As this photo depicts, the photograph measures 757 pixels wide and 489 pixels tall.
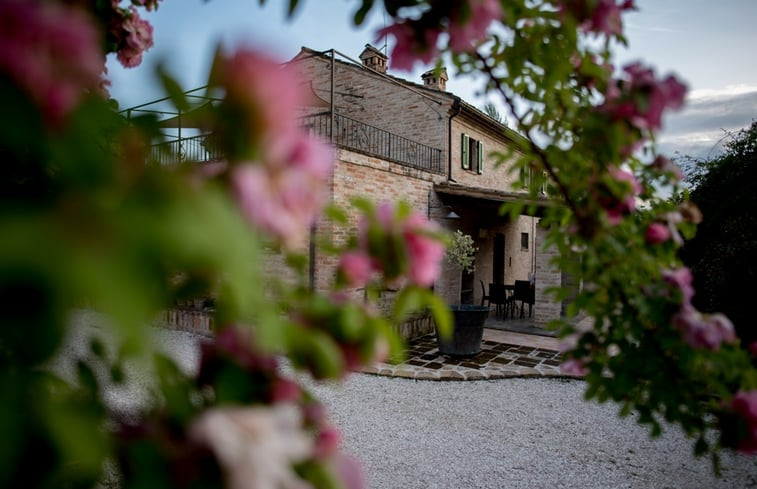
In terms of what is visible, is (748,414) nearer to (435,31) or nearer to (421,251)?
(421,251)

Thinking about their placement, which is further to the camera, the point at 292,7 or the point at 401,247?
the point at 292,7

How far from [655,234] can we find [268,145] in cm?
127

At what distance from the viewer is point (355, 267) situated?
72 centimetres

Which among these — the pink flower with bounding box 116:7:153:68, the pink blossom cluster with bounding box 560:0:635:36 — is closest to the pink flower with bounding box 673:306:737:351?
the pink blossom cluster with bounding box 560:0:635:36

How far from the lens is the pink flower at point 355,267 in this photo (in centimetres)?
72

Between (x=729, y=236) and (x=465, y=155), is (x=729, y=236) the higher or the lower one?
the lower one

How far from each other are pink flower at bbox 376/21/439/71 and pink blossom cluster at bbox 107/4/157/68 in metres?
1.03

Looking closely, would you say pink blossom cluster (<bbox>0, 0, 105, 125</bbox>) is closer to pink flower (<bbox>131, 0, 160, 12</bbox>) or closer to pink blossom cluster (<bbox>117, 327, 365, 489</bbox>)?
pink blossom cluster (<bbox>117, 327, 365, 489</bbox>)

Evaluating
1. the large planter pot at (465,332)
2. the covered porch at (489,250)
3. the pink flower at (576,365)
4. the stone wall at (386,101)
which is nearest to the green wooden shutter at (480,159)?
the covered porch at (489,250)

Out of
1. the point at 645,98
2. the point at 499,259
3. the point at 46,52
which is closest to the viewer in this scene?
the point at 46,52

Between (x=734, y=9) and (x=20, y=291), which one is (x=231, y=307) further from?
(x=734, y=9)

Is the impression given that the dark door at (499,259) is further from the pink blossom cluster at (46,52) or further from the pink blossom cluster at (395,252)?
the pink blossom cluster at (46,52)

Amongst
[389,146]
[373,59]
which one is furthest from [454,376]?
[373,59]

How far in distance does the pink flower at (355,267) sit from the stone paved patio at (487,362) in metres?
5.69
